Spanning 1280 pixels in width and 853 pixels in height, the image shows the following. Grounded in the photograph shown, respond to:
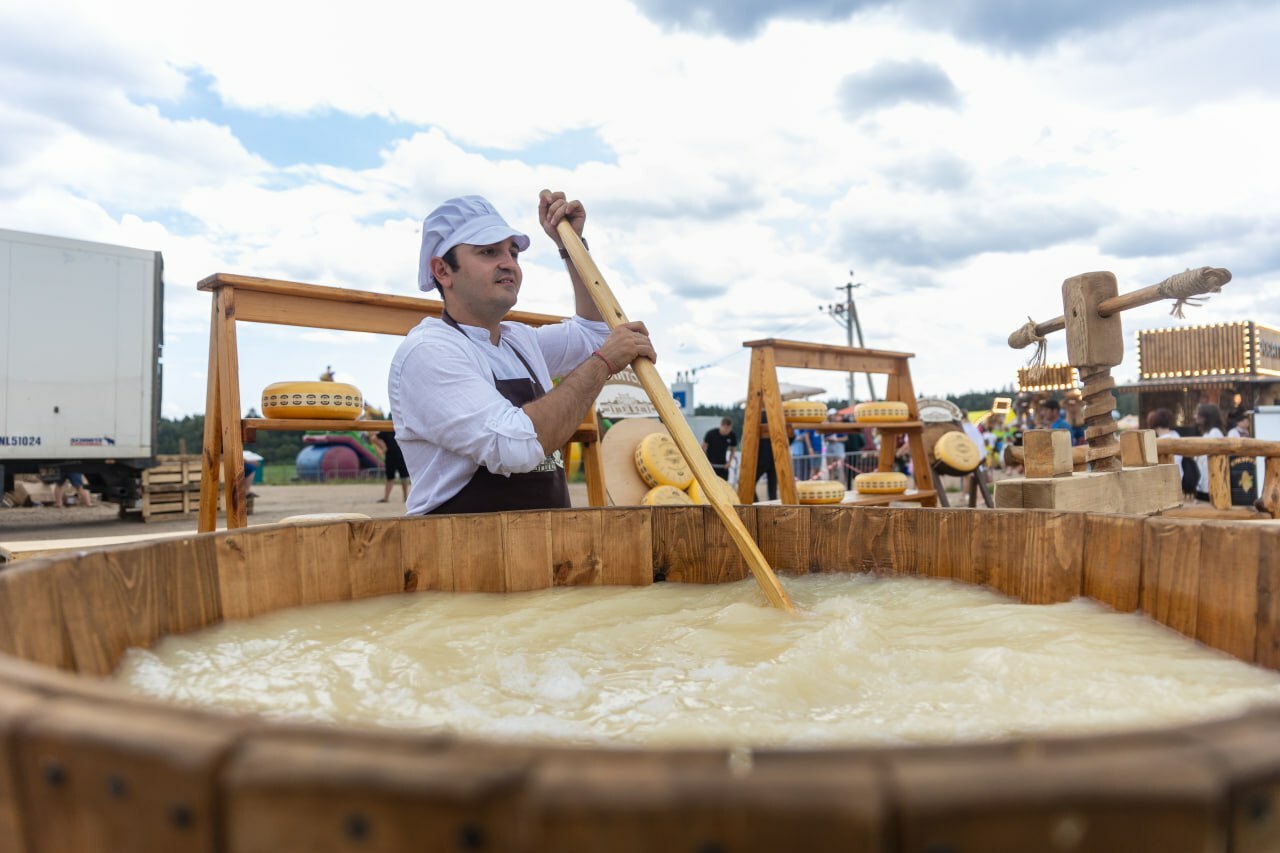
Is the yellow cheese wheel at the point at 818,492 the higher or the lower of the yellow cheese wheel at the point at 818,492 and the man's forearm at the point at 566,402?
the lower

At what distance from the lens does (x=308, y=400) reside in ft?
11.6

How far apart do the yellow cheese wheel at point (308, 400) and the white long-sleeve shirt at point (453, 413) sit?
51.2 inches

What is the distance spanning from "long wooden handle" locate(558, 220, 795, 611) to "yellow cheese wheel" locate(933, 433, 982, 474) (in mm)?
5599

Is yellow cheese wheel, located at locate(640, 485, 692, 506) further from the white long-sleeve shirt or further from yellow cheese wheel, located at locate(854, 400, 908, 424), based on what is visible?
the white long-sleeve shirt

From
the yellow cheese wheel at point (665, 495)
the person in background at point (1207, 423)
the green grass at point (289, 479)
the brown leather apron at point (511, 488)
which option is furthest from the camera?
the green grass at point (289, 479)

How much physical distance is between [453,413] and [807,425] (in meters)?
3.77

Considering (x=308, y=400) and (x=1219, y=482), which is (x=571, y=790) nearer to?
(x=308, y=400)

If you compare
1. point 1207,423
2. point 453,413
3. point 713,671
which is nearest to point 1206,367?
point 1207,423

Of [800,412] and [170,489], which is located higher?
[800,412]

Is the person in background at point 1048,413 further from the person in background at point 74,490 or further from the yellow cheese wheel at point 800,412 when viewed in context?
the person in background at point 74,490

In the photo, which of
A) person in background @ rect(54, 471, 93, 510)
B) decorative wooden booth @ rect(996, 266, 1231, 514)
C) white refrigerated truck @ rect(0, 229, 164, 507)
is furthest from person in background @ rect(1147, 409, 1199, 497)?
person in background @ rect(54, 471, 93, 510)

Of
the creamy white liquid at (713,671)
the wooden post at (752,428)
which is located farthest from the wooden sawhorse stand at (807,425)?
the creamy white liquid at (713,671)

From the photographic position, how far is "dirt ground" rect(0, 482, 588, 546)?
9.23 meters

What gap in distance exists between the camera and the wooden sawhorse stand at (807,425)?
5.16 meters
